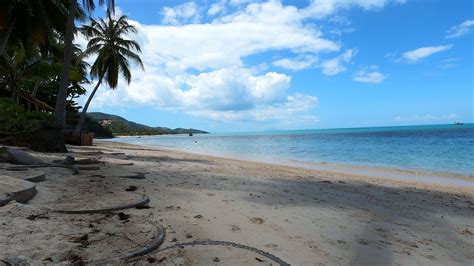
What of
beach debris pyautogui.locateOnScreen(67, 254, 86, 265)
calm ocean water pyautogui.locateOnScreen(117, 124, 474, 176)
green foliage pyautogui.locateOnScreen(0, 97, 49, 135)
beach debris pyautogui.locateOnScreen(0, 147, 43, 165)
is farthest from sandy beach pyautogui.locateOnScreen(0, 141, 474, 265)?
calm ocean water pyautogui.locateOnScreen(117, 124, 474, 176)

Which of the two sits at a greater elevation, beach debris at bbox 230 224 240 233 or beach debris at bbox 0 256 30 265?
beach debris at bbox 0 256 30 265

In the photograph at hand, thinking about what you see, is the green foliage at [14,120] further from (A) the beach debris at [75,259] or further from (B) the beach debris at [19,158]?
(A) the beach debris at [75,259]

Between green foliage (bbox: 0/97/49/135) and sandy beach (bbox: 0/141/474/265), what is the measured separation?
864cm

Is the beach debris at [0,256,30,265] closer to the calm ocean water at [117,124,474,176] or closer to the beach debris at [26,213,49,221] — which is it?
the beach debris at [26,213,49,221]

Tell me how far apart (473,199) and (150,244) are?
8.43 metres

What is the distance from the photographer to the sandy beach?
10.6 feet

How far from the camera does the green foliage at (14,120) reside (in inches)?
557

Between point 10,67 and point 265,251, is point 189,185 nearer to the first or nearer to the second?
point 265,251

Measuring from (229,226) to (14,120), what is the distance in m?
13.4

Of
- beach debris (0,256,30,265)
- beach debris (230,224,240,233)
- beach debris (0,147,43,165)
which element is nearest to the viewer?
beach debris (0,256,30,265)

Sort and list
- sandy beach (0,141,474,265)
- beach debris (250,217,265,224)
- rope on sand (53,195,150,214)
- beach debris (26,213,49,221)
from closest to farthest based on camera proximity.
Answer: sandy beach (0,141,474,265) < beach debris (26,213,49,221) < rope on sand (53,195,150,214) < beach debris (250,217,265,224)

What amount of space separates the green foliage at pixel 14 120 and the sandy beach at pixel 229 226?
28.4 feet

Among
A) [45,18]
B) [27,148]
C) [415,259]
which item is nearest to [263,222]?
[415,259]

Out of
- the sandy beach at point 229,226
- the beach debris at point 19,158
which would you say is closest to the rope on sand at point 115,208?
the sandy beach at point 229,226
